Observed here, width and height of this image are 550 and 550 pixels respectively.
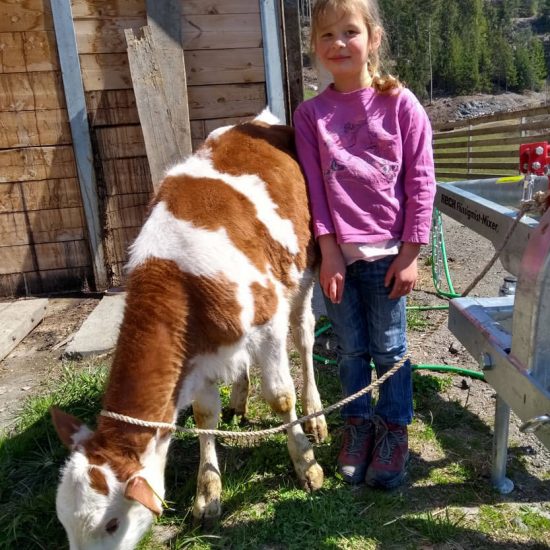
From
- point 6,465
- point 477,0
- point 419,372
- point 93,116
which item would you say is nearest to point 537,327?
point 419,372

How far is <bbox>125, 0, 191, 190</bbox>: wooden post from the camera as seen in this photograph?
14.9ft

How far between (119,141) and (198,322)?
3368 millimetres

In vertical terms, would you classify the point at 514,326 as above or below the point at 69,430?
above

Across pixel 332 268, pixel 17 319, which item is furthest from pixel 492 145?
pixel 332 268

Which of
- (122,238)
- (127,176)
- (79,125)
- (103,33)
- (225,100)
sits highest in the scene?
(103,33)

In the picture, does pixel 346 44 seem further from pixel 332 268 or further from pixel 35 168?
pixel 35 168

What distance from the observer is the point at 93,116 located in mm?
4895

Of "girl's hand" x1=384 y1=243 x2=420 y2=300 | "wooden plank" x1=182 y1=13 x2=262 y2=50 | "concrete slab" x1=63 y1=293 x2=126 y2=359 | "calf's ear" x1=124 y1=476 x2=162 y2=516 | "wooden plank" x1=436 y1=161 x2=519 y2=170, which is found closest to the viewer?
"calf's ear" x1=124 y1=476 x2=162 y2=516

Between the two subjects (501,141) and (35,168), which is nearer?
(35,168)

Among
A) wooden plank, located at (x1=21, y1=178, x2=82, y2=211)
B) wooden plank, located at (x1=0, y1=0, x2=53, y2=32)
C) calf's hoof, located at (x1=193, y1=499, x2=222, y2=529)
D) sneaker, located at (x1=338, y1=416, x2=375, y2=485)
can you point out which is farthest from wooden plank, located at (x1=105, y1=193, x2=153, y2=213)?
calf's hoof, located at (x1=193, y1=499, x2=222, y2=529)

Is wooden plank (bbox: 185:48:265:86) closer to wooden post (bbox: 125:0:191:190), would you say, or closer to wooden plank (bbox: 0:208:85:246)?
wooden post (bbox: 125:0:191:190)

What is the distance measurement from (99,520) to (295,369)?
2191 mm

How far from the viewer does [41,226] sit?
5117 mm

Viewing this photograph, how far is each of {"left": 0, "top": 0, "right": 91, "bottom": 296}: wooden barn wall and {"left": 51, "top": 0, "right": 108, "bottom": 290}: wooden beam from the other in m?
0.10
